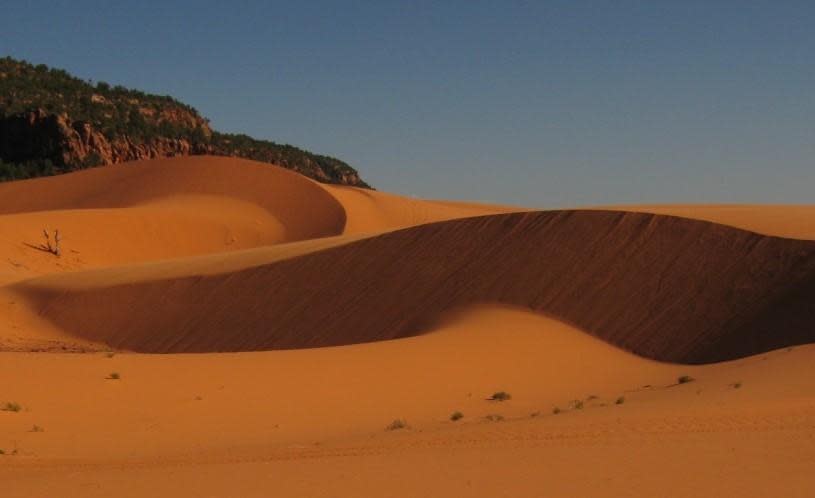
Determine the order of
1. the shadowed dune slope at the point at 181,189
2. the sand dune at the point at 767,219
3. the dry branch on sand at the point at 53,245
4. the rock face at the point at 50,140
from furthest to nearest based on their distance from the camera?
the rock face at the point at 50,140
the shadowed dune slope at the point at 181,189
the dry branch on sand at the point at 53,245
the sand dune at the point at 767,219

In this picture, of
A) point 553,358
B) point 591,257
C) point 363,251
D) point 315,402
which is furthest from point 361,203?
point 315,402

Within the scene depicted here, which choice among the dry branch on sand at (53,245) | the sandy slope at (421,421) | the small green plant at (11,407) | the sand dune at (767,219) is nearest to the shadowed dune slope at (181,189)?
the dry branch on sand at (53,245)

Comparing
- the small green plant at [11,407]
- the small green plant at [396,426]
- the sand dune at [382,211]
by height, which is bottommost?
the small green plant at [11,407]

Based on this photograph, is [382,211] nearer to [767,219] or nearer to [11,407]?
[767,219]

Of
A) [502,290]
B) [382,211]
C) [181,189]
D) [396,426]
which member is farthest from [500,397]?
[181,189]

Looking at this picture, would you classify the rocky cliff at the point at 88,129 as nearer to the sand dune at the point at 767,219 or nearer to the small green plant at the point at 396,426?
the sand dune at the point at 767,219

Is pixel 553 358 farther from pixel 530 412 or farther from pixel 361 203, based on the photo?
pixel 361 203

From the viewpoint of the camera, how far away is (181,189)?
60.9 metres

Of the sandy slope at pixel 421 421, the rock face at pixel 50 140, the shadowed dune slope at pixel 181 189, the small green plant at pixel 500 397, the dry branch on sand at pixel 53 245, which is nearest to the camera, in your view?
the sandy slope at pixel 421 421

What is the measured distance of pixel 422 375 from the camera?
16203 millimetres

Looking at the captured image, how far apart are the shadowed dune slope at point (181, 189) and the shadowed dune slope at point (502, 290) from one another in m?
24.8

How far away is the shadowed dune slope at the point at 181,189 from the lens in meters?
56.3

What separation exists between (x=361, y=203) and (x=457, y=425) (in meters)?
47.0

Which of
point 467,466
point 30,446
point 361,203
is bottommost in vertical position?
point 30,446
